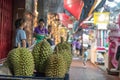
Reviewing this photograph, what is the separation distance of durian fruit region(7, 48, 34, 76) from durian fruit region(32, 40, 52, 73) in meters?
0.11

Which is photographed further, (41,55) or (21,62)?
(41,55)

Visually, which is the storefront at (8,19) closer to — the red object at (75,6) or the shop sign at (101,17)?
the shop sign at (101,17)

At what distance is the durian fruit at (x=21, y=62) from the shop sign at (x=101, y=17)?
538 inches

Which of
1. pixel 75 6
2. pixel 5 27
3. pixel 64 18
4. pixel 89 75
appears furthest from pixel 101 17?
pixel 64 18

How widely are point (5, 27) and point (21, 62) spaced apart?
22.0ft

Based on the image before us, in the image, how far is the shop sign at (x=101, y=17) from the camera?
1519cm

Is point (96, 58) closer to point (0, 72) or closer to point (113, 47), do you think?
point (113, 47)

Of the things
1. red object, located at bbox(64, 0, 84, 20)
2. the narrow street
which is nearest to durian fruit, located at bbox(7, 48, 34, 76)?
the narrow street

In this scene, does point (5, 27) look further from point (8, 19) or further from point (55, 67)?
point (55, 67)

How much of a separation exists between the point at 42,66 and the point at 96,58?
14084 millimetres

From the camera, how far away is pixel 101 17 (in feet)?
50.7

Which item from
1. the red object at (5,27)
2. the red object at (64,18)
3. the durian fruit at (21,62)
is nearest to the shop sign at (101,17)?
the red object at (5,27)

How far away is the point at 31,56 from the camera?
1.80 metres

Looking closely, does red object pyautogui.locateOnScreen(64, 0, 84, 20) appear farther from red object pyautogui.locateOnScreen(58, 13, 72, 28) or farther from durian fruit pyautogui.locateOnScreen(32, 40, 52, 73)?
durian fruit pyautogui.locateOnScreen(32, 40, 52, 73)
